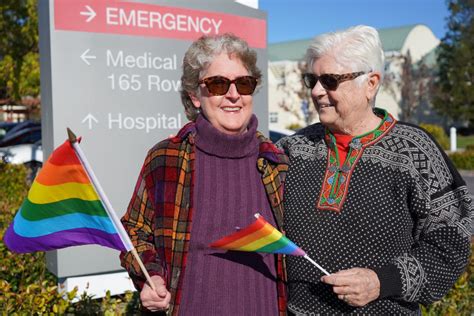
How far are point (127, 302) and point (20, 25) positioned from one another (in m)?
11.7

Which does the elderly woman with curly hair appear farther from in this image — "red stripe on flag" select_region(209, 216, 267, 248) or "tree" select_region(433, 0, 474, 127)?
"tree" select_region(433, 0, 474, 127)

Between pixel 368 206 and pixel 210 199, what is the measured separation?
2.18 feet

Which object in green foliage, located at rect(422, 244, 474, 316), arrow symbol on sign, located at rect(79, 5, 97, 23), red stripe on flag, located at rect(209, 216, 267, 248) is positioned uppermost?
arrow symbol on sign, located at rect(79, 5, 97, 23)

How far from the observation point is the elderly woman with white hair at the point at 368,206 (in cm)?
213

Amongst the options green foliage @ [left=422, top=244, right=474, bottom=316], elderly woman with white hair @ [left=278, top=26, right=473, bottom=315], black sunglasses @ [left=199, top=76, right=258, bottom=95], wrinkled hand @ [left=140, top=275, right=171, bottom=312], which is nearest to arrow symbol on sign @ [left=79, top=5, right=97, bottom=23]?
black sunglasses @ [left=199, top=76, right=258, bottom=95]

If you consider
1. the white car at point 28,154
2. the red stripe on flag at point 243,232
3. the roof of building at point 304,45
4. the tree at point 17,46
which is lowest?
the white car at point 28,154

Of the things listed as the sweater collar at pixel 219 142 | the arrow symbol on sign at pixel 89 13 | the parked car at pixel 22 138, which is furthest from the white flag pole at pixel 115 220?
the parked car at pixel 22 138

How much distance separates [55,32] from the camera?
452 centimetres

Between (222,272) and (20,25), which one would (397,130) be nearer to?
(222,272)

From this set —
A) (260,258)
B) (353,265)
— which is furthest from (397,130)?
(260,258)

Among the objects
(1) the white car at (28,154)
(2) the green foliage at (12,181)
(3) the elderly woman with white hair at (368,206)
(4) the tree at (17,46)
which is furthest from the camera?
(1) the white car at (28,154)

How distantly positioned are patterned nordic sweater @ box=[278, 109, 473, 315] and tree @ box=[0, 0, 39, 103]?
491 inches

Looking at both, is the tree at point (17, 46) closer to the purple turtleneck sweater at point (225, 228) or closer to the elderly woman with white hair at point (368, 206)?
the purple turtleneck sweater at point (225, 228)

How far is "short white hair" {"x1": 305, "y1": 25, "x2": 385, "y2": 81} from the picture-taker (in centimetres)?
222
